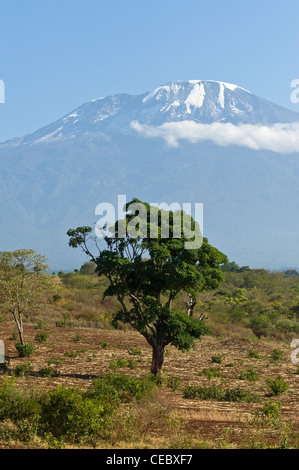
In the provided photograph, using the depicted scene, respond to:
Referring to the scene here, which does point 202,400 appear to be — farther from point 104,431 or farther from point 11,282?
point 11,282

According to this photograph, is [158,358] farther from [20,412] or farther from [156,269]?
[20,412]

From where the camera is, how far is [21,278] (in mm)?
28953

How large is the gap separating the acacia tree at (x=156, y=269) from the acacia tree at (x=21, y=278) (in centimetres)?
761

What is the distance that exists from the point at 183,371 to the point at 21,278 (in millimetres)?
10538

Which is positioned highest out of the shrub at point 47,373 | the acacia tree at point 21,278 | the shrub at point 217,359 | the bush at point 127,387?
the acacia tree at point 21,278

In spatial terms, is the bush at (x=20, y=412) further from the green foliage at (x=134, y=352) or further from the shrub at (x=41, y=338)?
the shrub at (x=41, y=338)

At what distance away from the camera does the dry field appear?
48.0 feet

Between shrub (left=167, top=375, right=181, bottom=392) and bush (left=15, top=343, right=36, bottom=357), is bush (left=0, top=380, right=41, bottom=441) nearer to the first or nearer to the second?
shrub (left=167, top=375, right=181, bottom=392)

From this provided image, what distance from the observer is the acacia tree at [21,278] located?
94.4ft

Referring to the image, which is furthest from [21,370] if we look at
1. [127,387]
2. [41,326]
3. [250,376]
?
[41,326]

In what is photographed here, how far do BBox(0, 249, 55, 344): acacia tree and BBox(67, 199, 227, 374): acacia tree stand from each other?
300 inches

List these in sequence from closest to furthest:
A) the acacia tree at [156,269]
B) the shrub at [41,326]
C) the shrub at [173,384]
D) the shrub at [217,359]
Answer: the acacia tree at [156,269], the shrub at [173,384], the shrub at [217,359], the shrub at [41,326]

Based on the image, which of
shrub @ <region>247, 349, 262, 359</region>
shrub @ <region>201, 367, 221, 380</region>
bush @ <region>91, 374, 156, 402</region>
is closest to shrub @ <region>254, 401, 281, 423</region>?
bush @ <region>91, 374, 156, 402</region>

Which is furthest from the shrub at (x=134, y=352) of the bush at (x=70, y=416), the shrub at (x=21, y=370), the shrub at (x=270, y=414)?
the bush at (x=70, y=416)
